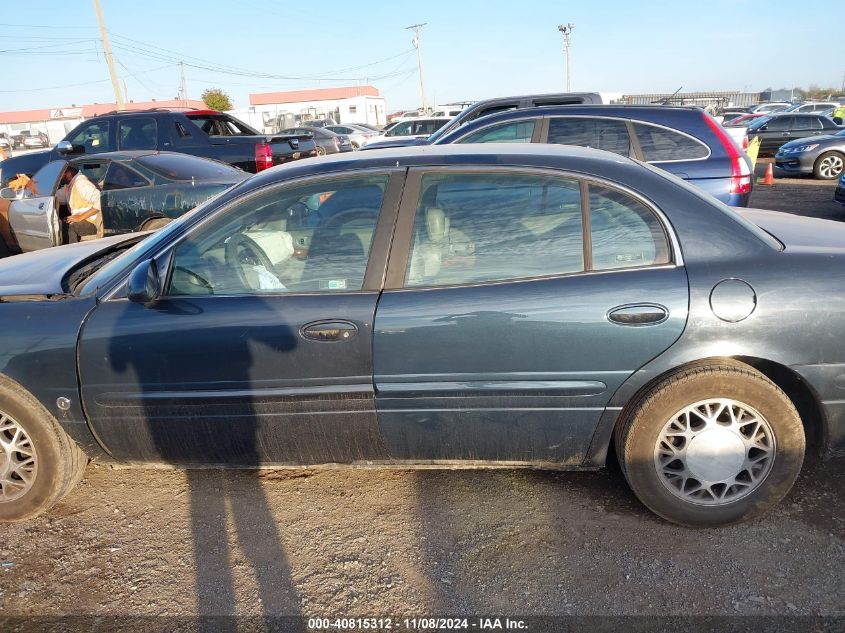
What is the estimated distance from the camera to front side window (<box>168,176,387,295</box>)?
2619 mm

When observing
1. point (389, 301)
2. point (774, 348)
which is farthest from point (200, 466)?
point (774, 348)

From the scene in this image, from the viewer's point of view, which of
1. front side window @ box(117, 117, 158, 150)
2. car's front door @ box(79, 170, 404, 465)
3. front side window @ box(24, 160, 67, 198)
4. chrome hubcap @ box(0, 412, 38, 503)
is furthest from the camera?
front side window @ box(117, 117, 158, 150)

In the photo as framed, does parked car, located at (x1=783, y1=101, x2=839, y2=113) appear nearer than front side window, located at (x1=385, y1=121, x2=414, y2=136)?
No

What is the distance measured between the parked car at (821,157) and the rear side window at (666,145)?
9.54 meters

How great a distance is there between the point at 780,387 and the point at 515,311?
118 centimetres

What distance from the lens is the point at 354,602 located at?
2.30m

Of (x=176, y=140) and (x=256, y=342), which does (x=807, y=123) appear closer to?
(x=176, y=140)

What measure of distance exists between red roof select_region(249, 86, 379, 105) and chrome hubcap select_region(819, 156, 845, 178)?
57.1 metres

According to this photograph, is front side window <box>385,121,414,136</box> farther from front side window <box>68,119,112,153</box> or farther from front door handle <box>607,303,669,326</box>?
front door handle <box>607,303,669,326</box>

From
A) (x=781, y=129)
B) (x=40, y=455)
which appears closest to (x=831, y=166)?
(x=781, y=129)

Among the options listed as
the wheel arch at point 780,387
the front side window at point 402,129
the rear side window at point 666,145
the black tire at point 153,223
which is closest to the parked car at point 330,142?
the front side window at point 402,129

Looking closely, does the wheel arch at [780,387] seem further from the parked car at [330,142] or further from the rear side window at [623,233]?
the parked car at [330,142]

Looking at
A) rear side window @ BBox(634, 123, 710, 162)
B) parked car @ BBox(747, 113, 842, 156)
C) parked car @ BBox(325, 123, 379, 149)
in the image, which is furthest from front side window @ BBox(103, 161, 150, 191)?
parked car @ BBox(325, 123, 379, 149)

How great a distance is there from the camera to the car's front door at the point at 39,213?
6.57 meters
